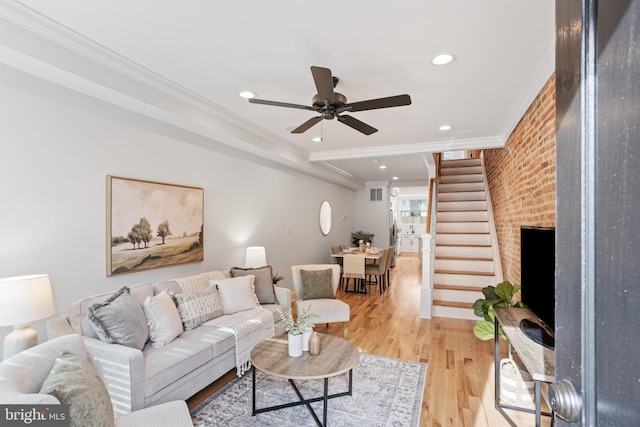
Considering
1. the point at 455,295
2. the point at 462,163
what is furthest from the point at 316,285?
the point at 462,163

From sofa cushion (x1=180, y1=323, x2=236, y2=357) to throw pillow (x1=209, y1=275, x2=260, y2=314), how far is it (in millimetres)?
437

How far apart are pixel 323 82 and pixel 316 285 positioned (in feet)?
9.16

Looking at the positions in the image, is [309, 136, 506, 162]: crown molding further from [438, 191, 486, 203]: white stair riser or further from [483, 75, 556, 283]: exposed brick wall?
[438, 191, 486, 203]: white stair riser

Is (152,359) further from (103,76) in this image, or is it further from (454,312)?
(454,312)

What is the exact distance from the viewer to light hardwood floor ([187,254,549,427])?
2.46m

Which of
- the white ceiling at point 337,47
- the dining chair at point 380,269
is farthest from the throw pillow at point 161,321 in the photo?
the dining chair at point 380,269

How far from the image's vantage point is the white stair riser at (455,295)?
16.4ft

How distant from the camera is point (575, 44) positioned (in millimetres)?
666

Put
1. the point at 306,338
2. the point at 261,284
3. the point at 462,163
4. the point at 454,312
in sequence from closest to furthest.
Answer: the point at 306,338, the point at 261,284, the point at 454,312, the point at 462,163

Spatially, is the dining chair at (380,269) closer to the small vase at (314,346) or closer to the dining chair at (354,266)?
Answer: the dining chair at (354,266)

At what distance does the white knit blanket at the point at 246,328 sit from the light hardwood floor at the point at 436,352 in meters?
0.22

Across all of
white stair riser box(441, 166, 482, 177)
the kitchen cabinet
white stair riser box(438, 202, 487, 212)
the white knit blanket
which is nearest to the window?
the kitchen cabinet

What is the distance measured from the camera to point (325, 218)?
302 inches

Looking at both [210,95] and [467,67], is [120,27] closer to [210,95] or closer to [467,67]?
[210,95]
